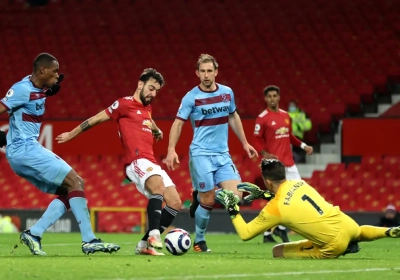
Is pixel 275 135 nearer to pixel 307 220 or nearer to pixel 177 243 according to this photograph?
pixel 177 243

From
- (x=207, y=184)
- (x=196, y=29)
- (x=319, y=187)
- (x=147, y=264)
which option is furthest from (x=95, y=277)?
(x=196, y=29)

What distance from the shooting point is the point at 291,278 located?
682 centimetres

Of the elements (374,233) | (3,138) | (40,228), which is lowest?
(374,233)

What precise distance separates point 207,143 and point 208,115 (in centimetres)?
32

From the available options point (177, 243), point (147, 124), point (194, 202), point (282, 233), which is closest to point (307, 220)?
point (177, 243)

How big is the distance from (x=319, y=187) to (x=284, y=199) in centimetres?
996

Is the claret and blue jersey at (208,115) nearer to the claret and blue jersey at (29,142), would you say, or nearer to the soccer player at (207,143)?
the soccer player at (207,143)

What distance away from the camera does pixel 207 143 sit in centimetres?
1105

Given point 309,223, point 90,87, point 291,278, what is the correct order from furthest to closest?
point 90,87
point 309,223
point 291,278

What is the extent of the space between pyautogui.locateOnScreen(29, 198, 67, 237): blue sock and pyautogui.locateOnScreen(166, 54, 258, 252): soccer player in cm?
203

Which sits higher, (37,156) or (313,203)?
(37,156)

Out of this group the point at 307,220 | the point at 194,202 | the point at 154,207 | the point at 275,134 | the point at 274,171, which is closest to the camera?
the point at 307,220

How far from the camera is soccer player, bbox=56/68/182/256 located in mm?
9703

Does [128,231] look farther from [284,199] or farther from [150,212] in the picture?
[284,199]
